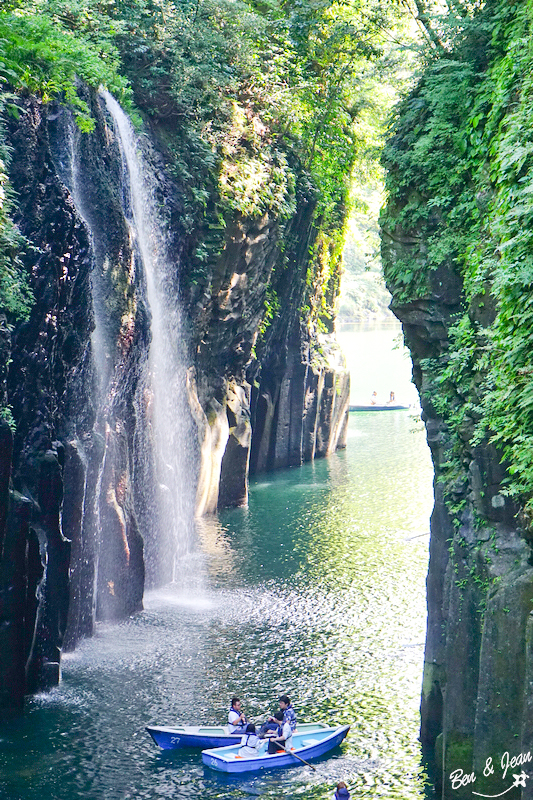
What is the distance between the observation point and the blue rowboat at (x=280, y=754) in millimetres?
14773

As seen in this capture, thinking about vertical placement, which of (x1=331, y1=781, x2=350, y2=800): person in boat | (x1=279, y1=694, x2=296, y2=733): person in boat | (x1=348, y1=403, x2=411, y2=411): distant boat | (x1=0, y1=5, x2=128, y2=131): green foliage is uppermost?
(x1=0, y1=5, x2=128, y2=131): green foliage

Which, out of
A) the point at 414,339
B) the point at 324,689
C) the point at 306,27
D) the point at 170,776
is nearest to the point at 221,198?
the point at 306,27

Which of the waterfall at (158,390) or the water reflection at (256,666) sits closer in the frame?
the water reflection at (256,666)

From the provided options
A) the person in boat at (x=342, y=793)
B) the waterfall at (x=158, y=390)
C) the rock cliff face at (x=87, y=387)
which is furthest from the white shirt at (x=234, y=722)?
the waterfall at (x=158, y=390)

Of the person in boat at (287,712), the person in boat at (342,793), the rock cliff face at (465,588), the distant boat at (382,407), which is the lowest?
the person in boat at (342,793)

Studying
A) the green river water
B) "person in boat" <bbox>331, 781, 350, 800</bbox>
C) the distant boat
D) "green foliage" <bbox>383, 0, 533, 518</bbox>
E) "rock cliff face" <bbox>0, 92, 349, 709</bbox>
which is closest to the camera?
"green foliage" <bbox>383, 0, 533, 518</bbox>

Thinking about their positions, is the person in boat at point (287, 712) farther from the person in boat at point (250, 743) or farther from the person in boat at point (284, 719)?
the person in boat at point (250, 743)

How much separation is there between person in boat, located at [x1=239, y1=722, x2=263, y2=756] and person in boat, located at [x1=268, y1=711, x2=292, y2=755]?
0.65 feet

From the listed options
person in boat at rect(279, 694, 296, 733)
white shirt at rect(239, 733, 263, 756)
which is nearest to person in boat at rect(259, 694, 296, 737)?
person in boat at rect(279, 694, 296, 733)

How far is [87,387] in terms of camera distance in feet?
66.4

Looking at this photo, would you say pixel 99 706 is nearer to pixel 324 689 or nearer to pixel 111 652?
pixel 111 652

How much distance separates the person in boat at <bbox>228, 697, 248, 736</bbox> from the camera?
15.3 meters

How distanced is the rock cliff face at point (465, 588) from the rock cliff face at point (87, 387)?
6.84m

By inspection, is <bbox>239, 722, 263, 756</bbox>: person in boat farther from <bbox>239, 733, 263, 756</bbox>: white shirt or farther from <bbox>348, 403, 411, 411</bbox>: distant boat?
<bbox>348, 403, 411, 411</bbox>: distant boat
